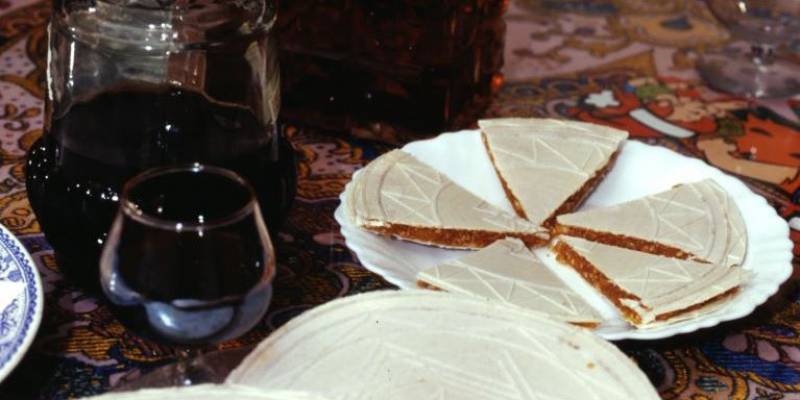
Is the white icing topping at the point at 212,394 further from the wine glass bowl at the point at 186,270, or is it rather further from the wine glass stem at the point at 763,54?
the wine glass stem at the point at 763,54

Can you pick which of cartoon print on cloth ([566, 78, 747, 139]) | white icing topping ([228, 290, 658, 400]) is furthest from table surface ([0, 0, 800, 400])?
white icing topping ([228, 290, 658, 400])

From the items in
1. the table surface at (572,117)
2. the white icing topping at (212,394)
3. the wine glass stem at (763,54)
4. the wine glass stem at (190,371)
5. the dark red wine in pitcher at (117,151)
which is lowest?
the table surface at (572,117)

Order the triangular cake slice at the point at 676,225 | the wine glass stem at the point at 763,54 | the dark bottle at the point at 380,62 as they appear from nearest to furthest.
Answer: the triangular cake slice at the point at 676,225
the dark bottle at the point at 380,62
the wine glass stem at the point at 763,54

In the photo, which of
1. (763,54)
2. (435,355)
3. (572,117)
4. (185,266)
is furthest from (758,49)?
(185,266)

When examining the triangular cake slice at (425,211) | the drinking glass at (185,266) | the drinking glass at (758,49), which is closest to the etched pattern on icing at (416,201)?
the triangular cake slice at (425,211)

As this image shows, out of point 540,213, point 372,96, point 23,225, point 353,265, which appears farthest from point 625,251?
→ point 23,225

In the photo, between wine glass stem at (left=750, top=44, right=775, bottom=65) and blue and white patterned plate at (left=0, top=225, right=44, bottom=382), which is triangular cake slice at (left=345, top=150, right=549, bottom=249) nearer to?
blue and white patterned plate at (left=0, top=225, right=44, bottom=382)

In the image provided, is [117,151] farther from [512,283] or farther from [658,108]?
[658,108]

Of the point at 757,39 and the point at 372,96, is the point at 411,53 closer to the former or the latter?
the point at 372,96
